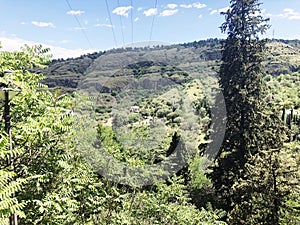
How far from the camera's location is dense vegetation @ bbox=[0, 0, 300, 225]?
372 centimetres

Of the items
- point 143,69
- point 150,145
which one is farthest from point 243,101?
point 143,69

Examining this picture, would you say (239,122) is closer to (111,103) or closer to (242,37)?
(242,37)

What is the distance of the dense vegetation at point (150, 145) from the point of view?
3719mm

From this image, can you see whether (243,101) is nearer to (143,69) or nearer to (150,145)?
(150,145)

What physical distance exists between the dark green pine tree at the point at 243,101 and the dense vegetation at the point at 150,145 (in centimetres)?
4

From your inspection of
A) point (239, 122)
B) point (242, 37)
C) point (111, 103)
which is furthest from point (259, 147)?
point (111, 103)

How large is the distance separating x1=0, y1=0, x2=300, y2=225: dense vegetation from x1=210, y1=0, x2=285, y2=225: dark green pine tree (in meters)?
0.04

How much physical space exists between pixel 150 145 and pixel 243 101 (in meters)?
4.73

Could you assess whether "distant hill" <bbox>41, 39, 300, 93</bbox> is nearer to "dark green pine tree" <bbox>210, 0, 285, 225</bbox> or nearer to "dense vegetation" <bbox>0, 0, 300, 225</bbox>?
"dense vegetation" <bbox>0, 0, 300, 225</bbox>

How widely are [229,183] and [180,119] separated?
32.6 ft

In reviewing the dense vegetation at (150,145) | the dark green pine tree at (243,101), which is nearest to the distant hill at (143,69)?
the dense vegetation at (150,145)

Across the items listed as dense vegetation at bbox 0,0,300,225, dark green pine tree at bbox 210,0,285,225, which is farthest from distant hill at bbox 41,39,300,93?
dark green pine tree at bbox 210,0,285,225

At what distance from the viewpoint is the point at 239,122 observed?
1298cm

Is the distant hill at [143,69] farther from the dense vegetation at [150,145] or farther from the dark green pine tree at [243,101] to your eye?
the dark green pine tree at [243,101]
